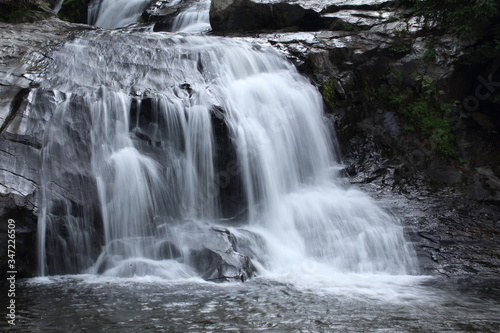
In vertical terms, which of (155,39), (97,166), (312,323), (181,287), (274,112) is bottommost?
(312,323)

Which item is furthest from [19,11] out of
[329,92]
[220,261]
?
[220,261]

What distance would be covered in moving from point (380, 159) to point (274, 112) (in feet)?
7.38

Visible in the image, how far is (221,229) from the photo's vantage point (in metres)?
6.75

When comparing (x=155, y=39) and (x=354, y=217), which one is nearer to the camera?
(x=354, y=217)

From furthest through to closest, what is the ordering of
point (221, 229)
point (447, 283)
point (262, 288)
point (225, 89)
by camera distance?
point (225, 89)
point (221, 229)
point (447, 283)
point (262, 288)

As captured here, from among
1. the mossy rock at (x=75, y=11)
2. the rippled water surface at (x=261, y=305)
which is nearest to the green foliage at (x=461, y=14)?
the rippled water surface at (x=261, y=305)

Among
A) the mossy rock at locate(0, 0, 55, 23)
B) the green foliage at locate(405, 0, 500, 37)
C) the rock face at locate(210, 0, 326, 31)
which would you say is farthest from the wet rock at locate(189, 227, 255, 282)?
the mossy rock at locate(0, 0, 55, 23)

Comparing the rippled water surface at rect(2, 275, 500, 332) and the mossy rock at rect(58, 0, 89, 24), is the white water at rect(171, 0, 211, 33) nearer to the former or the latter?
the mossy rock at rect(58, 0, 89, 24)

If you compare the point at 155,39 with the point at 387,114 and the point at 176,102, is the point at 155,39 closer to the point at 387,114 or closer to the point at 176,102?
the point at 176,102

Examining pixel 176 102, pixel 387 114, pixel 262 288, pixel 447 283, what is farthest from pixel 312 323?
pixel 387 114

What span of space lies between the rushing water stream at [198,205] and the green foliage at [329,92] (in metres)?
0.23

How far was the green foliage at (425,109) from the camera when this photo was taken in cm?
923

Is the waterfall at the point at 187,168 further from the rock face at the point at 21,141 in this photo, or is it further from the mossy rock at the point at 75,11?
the mossy rock at the point at 75,11

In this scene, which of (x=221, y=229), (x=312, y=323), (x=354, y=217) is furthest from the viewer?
(x=354, y=217)
